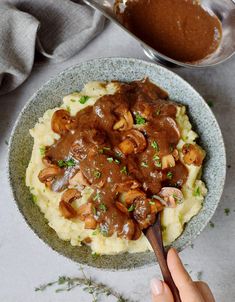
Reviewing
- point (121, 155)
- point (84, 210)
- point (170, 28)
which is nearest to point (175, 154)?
point (121, 155)

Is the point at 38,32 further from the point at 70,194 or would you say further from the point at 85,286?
the point at 85,286

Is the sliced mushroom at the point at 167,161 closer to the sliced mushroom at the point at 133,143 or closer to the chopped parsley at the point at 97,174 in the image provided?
the sliced mushroom at the point at 133,143

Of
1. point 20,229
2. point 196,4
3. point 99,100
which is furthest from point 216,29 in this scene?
point 20,229

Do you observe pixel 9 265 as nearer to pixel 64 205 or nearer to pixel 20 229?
pixel 20 229

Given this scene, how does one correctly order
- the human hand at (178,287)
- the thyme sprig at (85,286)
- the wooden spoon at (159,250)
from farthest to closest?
1. the thyme sprig at (85,286)
2. the wooden spoon at (159,250)
3. the human hand at (178,287)

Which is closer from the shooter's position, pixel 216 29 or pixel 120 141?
pixel 120 141

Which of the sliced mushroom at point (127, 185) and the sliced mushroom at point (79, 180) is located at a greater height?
the sliced mushroom at point (127, 185)

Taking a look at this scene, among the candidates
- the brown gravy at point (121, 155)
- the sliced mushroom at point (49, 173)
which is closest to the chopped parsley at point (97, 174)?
the brown gravy at point (121, 155)

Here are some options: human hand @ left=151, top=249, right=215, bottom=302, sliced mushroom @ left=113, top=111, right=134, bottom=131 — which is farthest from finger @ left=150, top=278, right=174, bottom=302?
sliced mushroom @ left=113, top=111, right=134, bottom=131
